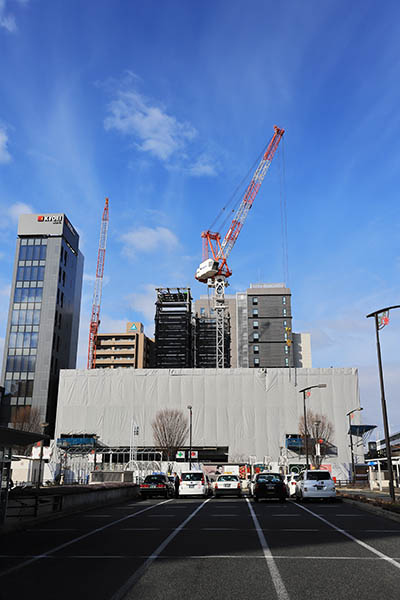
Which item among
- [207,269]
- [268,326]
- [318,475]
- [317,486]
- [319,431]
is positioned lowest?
[317,486]

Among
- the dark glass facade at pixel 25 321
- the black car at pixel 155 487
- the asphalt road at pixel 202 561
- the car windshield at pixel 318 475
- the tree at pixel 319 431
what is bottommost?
the asphalt road at pixel 202 561

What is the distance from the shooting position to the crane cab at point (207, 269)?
127250mm

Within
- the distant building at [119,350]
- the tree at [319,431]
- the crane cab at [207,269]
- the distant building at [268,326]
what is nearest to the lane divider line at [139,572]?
the tree at [319,431]

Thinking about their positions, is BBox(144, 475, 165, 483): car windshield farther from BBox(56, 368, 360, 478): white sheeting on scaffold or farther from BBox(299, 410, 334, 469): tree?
BBox(56, 368, 360, 478): white sheeting on scaffold

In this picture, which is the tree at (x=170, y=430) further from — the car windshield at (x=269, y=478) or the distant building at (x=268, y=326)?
the distant building at (x=268, y=326)

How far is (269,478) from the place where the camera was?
94.0 ft

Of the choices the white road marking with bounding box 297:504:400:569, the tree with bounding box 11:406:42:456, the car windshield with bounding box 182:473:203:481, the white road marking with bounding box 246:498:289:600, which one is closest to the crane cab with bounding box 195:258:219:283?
the tree with bounding box 11:406:42:456

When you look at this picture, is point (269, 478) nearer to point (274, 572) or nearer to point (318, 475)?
point (318, 475)

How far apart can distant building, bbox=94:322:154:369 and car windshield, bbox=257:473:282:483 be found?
125082 millimetres

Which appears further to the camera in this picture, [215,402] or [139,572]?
[215,402]

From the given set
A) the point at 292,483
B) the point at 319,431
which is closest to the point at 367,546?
the point at 292,483

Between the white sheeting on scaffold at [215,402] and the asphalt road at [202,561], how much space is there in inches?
3078

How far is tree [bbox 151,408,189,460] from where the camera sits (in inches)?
3413

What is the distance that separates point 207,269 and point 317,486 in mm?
101938
